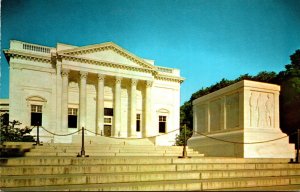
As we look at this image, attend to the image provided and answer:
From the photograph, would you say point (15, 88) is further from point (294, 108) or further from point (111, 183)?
point (294, 108)

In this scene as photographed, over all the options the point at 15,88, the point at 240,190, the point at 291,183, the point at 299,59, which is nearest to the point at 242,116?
the point at 291,183

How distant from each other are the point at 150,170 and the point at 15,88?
19.7 metres

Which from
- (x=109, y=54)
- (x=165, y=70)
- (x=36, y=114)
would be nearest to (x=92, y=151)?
(x=36, y=114)

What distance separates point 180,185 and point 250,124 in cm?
430

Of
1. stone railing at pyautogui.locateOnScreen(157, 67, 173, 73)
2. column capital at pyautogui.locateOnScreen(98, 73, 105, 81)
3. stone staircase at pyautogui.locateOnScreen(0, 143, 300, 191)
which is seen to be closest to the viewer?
stone staircase at pyautogui.locateOnScreen(0, 143, 300, 191)

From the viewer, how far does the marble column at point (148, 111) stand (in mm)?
26219

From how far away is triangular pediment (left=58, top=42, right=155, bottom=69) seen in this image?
2356 centimetres

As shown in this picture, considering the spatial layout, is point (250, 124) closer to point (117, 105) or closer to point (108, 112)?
point (117, 105)

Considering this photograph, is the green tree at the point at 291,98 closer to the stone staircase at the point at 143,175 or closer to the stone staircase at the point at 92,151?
the stone staircase at the point at 92,151

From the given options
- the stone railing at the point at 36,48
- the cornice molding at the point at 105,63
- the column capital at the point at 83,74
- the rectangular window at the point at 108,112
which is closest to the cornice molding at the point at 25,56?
the stone railing at the point at 36,48

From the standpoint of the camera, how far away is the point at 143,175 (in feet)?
17.4

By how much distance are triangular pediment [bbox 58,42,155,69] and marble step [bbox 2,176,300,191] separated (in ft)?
65.2

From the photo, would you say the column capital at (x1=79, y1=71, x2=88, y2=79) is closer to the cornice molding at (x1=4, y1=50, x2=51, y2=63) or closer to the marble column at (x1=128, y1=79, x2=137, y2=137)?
the cornice molding at (x1=4, y1=50, x2=51, y2=63)

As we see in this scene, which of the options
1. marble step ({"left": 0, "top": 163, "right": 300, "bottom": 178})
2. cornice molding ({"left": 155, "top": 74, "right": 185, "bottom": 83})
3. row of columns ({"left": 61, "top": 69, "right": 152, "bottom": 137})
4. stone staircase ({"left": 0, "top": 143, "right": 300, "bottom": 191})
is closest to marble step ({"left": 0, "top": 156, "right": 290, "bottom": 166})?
stone staircase ({"left": 0, "top": 143, "right": 300, "bottom": 191})
